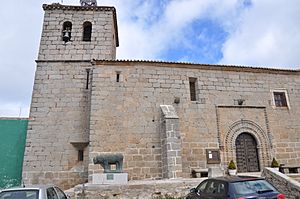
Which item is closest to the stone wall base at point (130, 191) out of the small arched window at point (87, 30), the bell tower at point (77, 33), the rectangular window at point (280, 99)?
the bell tower at point (77, 33)

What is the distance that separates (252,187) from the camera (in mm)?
5383

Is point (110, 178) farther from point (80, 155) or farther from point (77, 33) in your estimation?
point (77, 33)

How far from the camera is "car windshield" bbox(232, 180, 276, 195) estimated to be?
527 centimetres

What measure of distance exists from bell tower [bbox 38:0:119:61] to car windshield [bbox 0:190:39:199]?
9506 mm

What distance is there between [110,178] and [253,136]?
24.3ft

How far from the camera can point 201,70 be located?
42.8ft

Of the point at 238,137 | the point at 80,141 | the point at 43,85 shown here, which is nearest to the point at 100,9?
the point at 43,85

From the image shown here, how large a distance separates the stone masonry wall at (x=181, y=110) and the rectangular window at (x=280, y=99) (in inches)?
12.6

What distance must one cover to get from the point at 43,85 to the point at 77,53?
2534 millimetres

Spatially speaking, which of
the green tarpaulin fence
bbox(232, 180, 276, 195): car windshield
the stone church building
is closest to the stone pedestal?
the stone church building

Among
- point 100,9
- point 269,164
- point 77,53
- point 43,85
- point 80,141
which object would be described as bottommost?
point 269,164

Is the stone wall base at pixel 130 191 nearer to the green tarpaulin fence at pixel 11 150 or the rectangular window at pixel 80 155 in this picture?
the rectangular window at pixel 80 155

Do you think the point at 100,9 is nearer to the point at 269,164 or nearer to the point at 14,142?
the point at 14,142

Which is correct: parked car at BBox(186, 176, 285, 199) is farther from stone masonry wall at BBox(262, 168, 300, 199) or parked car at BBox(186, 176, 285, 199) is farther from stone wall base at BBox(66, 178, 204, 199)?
stone masonry wall at BBox(262, 168, 300, 199)
